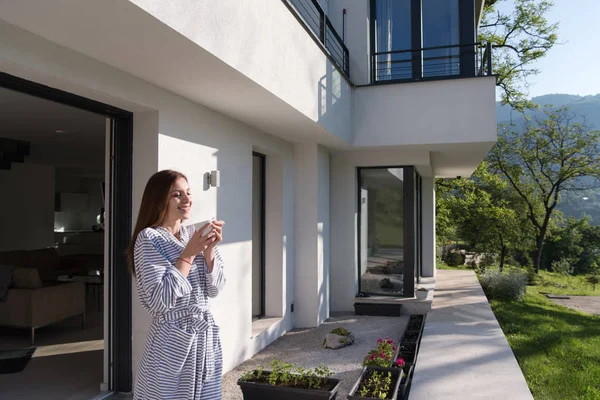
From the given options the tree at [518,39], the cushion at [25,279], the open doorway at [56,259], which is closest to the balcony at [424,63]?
the open doorway at [56,259]

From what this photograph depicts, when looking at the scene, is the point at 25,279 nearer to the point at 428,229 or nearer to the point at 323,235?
the point at 323,235

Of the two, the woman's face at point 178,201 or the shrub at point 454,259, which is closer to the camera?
the woman's face at point 178,201

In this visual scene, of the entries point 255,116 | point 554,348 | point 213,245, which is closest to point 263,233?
point 255,116

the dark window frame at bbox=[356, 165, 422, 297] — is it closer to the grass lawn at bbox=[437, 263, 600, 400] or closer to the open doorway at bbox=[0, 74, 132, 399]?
the grass lawn at bbox=[437, 263, 600, 400]

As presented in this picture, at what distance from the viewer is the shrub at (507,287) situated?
9.71m

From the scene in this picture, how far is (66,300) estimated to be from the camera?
5961 millimetres

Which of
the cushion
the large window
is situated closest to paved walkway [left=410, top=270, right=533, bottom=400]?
the large window

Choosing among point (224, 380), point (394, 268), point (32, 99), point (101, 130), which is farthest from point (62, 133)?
point (394, 268)

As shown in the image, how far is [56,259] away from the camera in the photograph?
9086 millimetres

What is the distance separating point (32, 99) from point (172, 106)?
1936 mm

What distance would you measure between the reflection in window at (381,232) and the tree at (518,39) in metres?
11.5

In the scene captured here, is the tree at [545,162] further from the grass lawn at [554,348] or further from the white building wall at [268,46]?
the white building wall at [268,46]

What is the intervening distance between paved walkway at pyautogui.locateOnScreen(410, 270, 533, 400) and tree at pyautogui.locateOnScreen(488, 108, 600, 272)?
13314mm

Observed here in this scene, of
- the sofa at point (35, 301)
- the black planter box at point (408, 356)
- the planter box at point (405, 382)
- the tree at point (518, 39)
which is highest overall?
the tree at point (518, 39)
